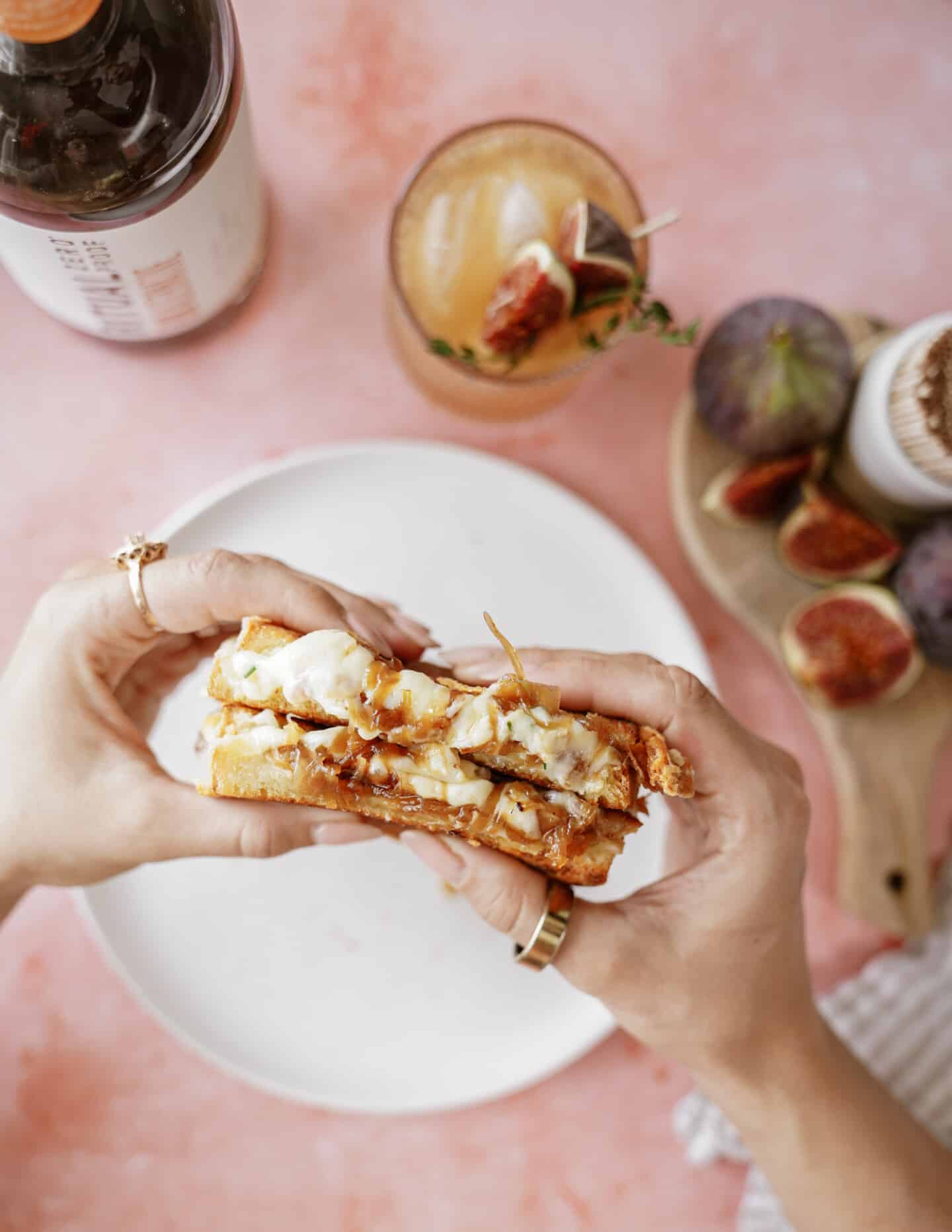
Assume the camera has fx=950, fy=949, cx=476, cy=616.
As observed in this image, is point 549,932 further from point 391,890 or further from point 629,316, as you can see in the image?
point 629,316

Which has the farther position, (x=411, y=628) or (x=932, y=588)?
(x=932, y=588)

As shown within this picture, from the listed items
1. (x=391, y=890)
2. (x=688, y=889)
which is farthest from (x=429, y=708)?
(x=391, y=890)

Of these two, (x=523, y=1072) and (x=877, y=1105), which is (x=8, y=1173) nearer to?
(x=523, y=1072)

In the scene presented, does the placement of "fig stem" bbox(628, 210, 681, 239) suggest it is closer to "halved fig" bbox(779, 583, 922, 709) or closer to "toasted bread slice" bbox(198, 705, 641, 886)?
"halved fig" bbox(779, 583, 922, 709)

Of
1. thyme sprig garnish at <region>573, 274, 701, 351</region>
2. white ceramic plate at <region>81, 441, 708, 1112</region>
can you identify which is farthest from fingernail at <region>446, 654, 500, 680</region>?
thyme sprig garnish at <region>573, 274, 701, 351</region>

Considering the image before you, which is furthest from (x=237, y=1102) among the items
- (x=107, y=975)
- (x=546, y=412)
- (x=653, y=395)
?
(x=653, y=395)

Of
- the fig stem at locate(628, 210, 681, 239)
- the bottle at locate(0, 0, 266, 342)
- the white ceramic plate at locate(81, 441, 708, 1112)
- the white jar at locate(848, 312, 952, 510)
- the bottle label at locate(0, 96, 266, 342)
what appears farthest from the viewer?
the white ceramic plate at locate(81, 441, 708, 1112)

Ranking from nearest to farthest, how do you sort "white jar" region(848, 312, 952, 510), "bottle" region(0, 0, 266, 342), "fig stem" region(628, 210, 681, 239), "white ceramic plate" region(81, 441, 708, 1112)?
"bottle" region(0, 0, 266, 342), "fig stem" region(628, 210, 681, 239), "white jar" region(848, 312, 952, 510), "white ceramic plate" region(81, 441, 708, 1112)
